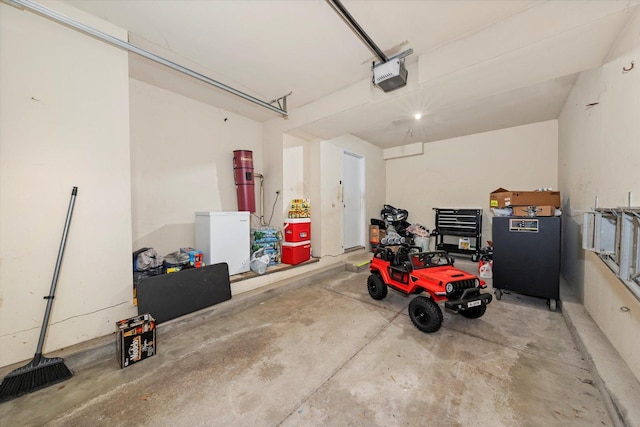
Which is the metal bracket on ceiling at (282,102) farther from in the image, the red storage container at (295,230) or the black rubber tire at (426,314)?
the black rubber tire at (426,314)

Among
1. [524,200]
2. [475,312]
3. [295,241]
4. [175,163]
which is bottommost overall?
[475,312]

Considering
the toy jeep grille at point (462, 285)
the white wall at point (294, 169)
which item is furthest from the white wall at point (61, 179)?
the toy jeep grille at point (462, 285)

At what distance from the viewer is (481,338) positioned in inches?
81.4

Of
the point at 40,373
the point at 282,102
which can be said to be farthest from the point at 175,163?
the point at 40,373

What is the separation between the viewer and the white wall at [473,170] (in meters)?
4.39

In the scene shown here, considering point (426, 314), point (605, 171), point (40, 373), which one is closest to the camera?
point (40, 373)

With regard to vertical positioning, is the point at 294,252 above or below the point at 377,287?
above

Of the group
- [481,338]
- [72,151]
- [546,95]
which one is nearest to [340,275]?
[481,338]

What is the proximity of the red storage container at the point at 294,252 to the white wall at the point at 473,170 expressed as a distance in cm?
336

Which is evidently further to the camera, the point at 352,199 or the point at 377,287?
the point at 352,199

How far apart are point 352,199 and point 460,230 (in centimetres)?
248

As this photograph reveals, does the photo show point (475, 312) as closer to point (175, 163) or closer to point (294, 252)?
point (294, 252)

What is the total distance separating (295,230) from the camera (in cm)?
393

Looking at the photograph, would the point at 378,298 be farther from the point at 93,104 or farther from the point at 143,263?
the point at 93,104
